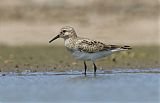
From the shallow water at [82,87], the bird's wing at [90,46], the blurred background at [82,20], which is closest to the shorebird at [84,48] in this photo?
the bird's wing at [90,46]

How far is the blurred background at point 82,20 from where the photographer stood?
74.8ft

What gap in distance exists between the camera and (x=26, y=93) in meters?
12.4

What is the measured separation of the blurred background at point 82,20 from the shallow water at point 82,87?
7.36 meters

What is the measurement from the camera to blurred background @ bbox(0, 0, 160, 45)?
2281 cm

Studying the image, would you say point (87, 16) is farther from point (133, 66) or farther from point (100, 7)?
point (133, 66)

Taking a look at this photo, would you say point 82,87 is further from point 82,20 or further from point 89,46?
point 82,20

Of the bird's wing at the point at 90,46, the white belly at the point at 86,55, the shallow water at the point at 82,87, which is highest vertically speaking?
the bird's wing at the point at 90,46

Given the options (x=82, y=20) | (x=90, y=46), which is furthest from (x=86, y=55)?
(x=82, y=20)

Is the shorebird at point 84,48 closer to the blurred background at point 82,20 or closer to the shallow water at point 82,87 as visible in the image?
the shallow water at point 82,87

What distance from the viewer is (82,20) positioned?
23.6 meters

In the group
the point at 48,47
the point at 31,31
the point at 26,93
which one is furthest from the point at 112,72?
the point at 31,31

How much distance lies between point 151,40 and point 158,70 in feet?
21.6

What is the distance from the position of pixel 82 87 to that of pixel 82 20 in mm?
10836

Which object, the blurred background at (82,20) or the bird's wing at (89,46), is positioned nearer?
the bird's wing at (89,46)
